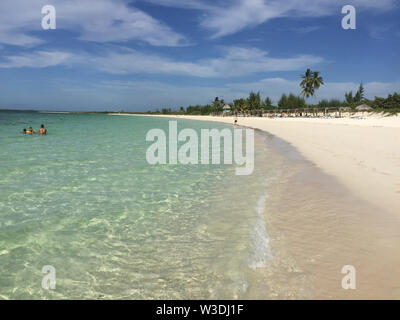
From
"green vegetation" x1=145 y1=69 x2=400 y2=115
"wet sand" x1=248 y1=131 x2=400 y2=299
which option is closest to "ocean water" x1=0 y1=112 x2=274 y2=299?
"wet sand" x1=248 y1=131 x2=400 y2=299

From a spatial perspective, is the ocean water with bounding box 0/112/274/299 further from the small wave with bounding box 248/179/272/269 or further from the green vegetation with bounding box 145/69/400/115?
the green vegetation with bounding box 145/69/400/115

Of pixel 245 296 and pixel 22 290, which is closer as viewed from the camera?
pixel 245 296

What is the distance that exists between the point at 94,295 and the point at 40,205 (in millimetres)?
3577

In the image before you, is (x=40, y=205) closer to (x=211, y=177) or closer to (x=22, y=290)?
(x=22, y=290)

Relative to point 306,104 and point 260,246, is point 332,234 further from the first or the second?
point 306,104

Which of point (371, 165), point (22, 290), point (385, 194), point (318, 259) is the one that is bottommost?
point (22, 290)

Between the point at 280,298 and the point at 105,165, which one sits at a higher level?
the point at 105,165

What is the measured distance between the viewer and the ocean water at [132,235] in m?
2.80

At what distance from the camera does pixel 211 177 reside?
8023 mm

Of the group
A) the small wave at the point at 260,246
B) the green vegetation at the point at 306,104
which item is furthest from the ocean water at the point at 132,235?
the green vegetation at the point at 306,104

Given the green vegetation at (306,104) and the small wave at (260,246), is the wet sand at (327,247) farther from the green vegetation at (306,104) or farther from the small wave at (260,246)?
the green vegetation at (306,104)

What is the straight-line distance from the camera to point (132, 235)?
13.4ft
